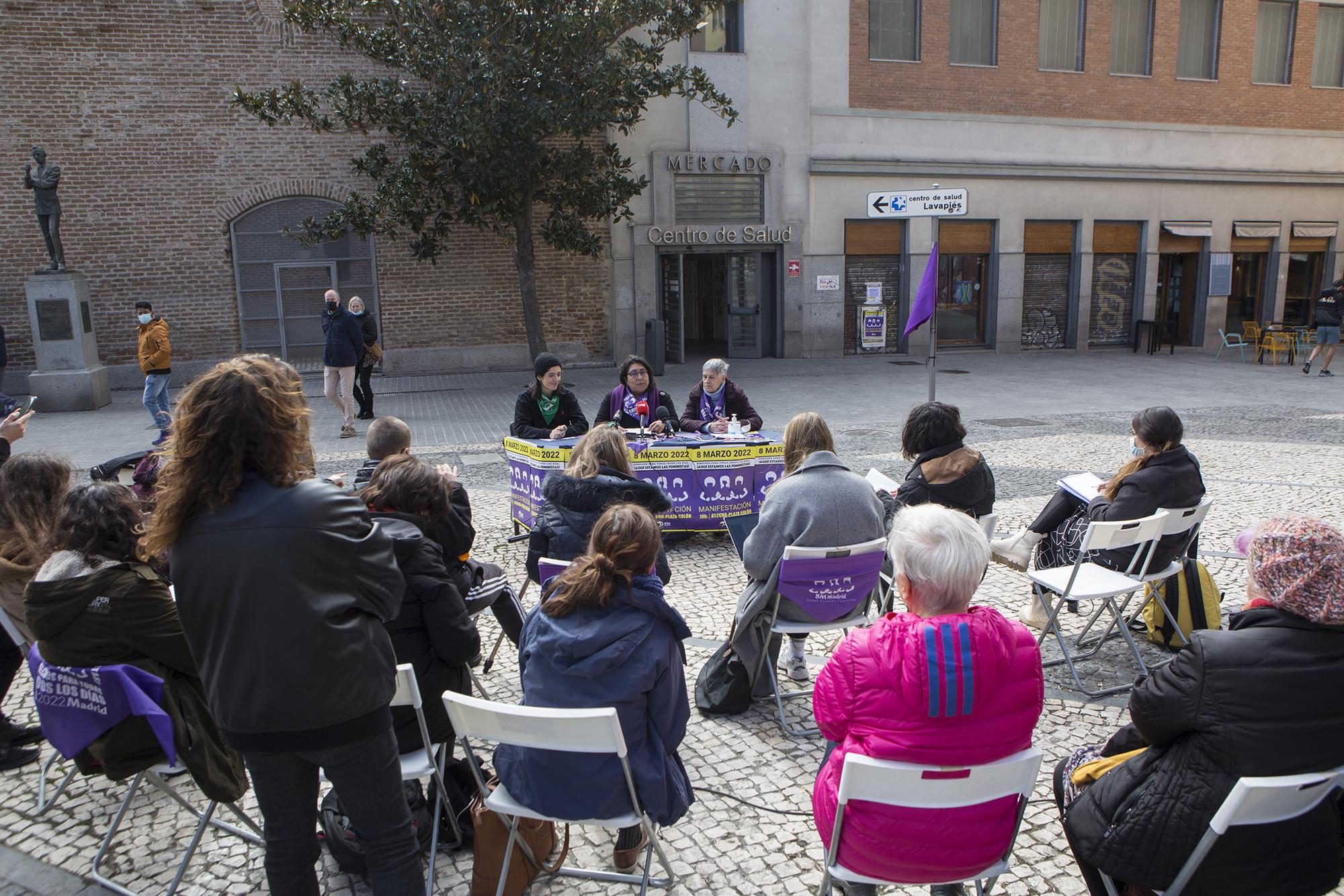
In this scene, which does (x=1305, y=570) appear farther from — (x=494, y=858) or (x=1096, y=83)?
(x=1096, y=83)

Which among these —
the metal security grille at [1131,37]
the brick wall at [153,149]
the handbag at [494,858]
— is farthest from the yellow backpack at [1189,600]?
the metal security grille at [1131,37]

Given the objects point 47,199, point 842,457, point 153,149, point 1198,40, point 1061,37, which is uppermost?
point 1198,40

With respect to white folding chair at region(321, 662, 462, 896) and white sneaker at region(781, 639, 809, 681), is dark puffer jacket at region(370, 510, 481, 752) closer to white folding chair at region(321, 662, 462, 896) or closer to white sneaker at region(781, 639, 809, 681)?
white folding chair at region(321, 662, 462, 896)

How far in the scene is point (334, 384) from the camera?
38.1ft

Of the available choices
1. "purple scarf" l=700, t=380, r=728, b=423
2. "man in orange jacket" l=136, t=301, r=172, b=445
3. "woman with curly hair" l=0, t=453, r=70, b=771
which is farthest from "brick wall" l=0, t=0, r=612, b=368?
"woman with curly hair" l=0, t=453, r=70, b=771

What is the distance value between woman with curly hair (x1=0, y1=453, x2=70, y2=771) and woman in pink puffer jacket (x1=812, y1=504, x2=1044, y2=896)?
2996 mm

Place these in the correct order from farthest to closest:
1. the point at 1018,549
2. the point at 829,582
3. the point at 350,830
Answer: the point at 1018,549
the point at 829,582
the point at 350,830

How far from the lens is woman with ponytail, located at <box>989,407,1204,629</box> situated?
4461 millimetres

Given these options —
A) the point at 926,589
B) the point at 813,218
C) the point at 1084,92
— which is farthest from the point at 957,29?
the point at 926,589

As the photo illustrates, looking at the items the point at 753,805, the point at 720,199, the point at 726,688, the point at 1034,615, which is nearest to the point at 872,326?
the point at 720,199

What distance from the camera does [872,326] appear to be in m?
19.0

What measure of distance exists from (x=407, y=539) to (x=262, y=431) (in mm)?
776

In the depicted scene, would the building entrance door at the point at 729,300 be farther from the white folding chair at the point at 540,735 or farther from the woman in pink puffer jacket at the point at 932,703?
the woman in pink puffer jacket at the point at 932,703

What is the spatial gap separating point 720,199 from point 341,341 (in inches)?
349
